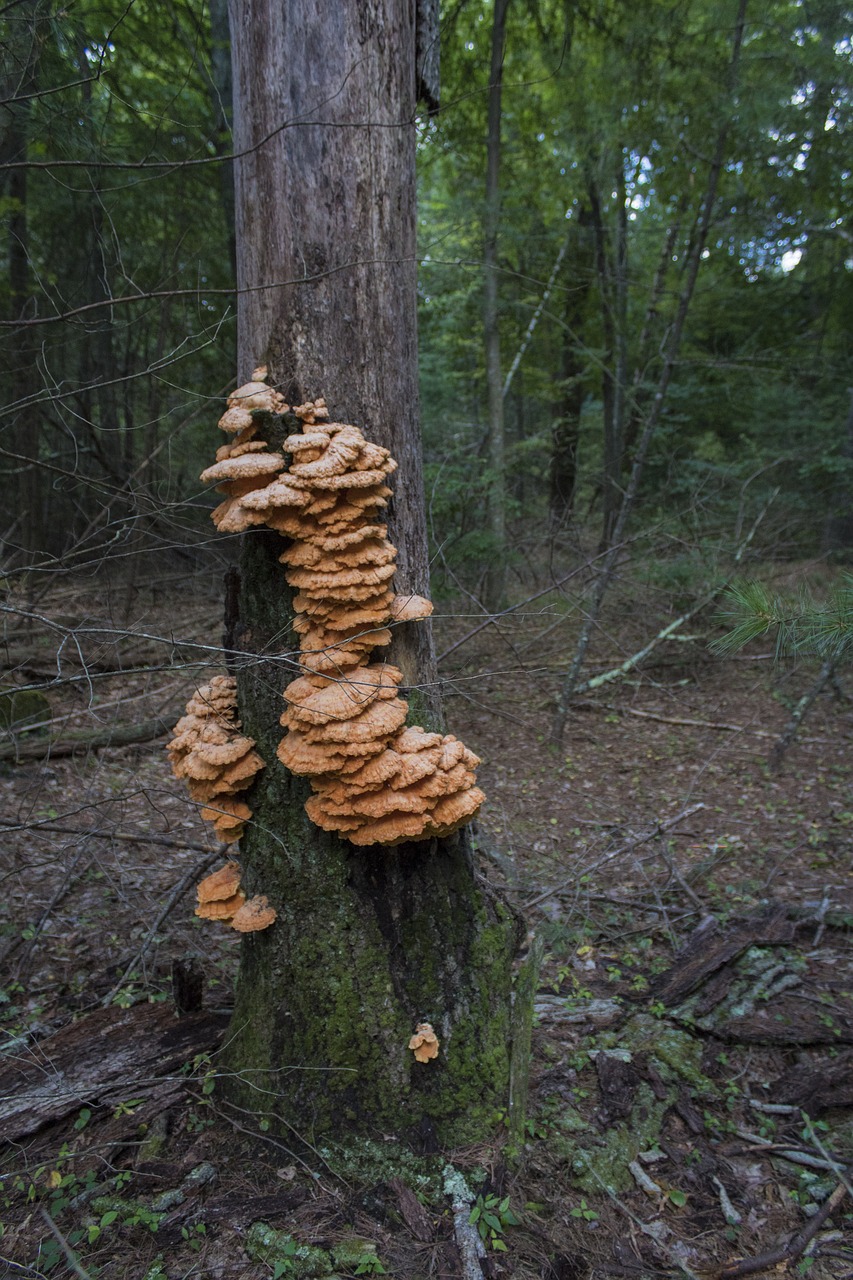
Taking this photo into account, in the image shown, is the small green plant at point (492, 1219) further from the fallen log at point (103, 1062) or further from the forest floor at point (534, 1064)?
the fallen log at point (103, 1062)

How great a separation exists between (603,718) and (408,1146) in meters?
6.19

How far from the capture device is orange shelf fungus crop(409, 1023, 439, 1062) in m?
2.39

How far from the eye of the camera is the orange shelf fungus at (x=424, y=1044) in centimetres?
239

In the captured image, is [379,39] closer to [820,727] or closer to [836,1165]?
[836,1165]

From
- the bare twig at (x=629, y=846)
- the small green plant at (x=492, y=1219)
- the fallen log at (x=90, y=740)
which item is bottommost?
the bare twig at (x=629, y=846)

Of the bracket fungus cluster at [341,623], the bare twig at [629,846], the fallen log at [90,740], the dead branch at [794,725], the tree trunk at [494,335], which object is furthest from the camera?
the tree trunk at [494,335]

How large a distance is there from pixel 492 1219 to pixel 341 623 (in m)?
1.97

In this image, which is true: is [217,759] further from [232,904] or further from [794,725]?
[794,725]

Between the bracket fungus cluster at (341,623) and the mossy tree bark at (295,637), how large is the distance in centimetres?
14

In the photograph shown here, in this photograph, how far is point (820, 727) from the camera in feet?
25.0

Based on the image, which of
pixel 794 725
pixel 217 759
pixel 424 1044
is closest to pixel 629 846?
pixel 794 725

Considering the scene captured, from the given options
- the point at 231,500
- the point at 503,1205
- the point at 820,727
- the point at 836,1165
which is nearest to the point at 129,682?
the point at 231,500

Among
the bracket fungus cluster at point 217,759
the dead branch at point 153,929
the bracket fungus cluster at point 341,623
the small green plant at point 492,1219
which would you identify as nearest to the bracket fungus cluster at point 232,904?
the bracket fungus cluster at point 217,759

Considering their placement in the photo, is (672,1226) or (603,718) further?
(603,718)
